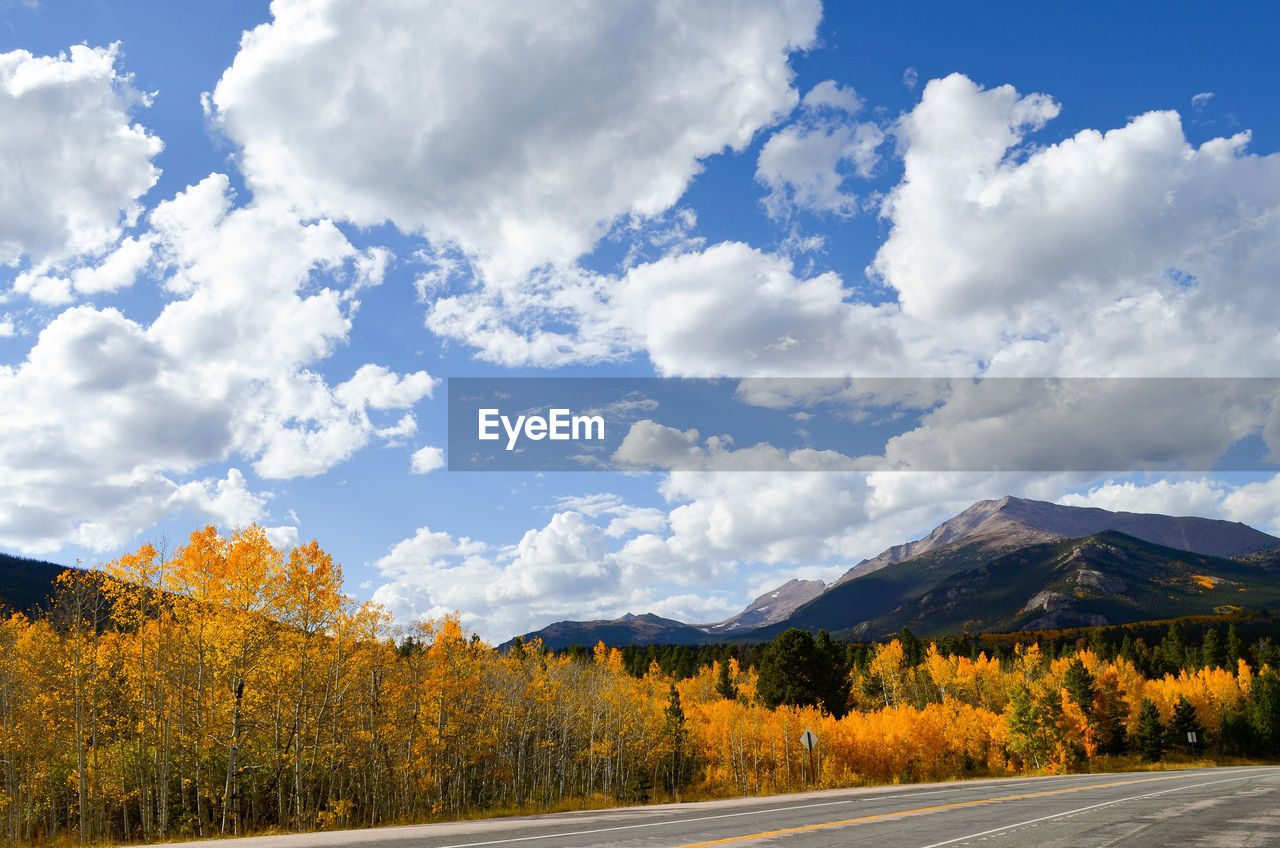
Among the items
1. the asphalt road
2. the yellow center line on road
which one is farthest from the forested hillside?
the yellow center line on road

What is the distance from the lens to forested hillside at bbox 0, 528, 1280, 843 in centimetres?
3675

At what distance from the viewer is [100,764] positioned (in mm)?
39812

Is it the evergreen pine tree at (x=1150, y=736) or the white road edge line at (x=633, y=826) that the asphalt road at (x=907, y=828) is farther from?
the evergreen pine tree at (x=1150, y=736)

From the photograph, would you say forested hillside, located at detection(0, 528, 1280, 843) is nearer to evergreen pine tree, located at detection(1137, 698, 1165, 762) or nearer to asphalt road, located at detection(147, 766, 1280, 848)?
evergreen pine tree, located at detection(1137, 698, 1165, 762)

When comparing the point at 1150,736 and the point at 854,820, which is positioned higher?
the point at 854,820

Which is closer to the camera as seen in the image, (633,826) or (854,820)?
(633,826)

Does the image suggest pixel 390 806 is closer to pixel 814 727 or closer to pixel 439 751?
pixel 439 751

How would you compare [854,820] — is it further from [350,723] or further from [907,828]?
[350,723]

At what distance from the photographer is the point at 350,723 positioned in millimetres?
42625

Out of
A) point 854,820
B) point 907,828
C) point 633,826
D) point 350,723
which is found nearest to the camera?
point 907,828

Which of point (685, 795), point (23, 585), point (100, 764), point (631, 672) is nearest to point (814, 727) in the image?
point (685, 795)

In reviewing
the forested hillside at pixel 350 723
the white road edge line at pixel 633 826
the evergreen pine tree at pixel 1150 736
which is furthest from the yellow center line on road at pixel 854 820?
the evergreen pine tree at pixel 1150 736

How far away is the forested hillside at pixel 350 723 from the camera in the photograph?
36750 mm

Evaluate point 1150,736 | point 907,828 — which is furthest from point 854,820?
point 1150,736
